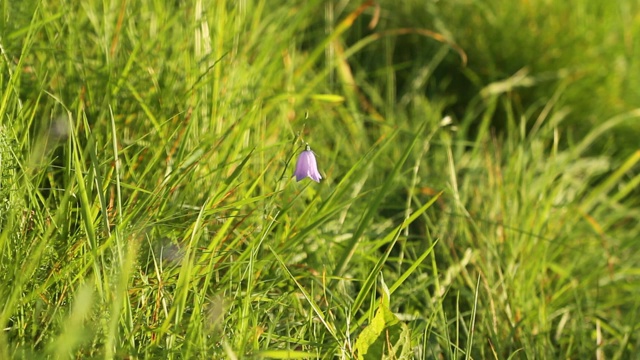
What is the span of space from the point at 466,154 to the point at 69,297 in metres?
1.70

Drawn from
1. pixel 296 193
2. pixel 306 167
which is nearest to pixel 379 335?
pixel 306 167

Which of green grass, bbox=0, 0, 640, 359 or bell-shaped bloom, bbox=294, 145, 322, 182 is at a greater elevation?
bell-shaped bloom, bbox=294, 145, 322, 182

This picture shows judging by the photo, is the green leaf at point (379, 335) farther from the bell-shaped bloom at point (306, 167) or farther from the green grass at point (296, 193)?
the bell-shaped bloom at point (306, 167)

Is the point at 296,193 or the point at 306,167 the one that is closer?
the point at 306,167

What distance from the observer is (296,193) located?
1.95 meters

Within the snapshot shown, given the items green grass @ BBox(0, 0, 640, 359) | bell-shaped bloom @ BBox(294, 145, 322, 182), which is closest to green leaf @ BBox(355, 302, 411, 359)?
green grass @ BBox(0, 0, 640, 359)

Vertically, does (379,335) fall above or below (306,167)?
below

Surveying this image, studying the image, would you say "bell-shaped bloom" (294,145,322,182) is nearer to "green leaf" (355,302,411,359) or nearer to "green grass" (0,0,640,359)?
"green grass" (0,0,640,359)

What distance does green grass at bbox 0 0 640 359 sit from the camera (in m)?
1.48

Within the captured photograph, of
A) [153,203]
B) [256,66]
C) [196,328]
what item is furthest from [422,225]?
[196,328]

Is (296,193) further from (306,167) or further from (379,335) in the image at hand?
(379,335)

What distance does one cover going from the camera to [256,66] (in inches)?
92.4

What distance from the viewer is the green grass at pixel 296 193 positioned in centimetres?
148

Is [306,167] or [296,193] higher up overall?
[306,167]
